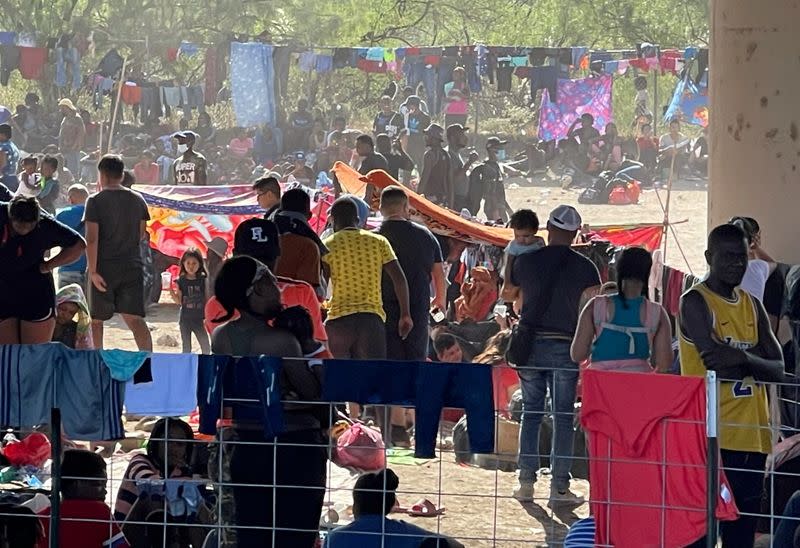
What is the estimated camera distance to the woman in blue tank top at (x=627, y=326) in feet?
23.7

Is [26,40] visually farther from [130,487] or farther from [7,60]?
[130,487]

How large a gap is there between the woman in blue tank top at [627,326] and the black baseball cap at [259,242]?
1.57m

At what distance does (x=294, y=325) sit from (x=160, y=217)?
30.9ft

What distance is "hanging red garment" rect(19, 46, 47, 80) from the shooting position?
99.1ft

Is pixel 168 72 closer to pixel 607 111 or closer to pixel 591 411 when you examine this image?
pixel 607 111

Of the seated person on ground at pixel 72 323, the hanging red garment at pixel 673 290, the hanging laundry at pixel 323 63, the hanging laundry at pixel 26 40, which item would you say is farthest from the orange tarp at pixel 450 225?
the hanging laundry at pixel 26 40

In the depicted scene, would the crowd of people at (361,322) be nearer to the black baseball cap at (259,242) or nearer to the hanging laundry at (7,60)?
the black baseball cap at (259,242)

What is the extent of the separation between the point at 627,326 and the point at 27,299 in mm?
3339

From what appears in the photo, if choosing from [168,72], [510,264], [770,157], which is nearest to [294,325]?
[510,264]

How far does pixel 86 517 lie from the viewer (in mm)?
5762

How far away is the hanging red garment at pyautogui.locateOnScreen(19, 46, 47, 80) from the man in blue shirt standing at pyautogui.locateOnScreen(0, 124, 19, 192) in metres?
11.4

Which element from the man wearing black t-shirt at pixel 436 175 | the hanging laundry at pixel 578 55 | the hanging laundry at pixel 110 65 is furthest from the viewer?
the hanging laundry at pixel 110 65

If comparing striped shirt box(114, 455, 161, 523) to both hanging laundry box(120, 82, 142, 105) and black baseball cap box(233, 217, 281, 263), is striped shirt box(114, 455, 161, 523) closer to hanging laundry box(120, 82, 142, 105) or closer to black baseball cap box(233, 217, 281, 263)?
black baseball cap box(233, 217, 281, 263)

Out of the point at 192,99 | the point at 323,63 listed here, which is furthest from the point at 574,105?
the point at 192,99
